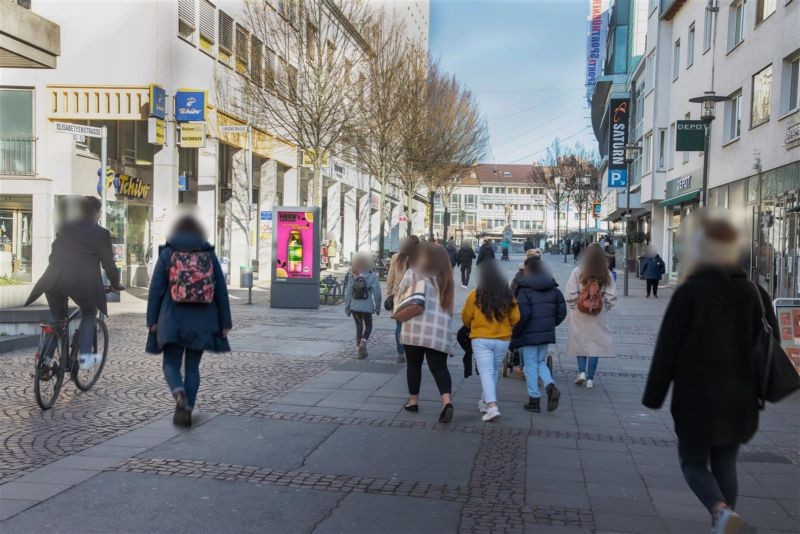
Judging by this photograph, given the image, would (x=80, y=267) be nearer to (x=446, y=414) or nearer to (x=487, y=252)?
(x=446, y=414)

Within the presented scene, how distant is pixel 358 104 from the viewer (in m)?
24.3

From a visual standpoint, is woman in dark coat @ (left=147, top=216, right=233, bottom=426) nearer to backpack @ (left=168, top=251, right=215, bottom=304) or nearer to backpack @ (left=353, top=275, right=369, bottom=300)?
backpack @ (left=168, top=251, right=215, bottom=304)

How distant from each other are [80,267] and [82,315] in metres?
0.51

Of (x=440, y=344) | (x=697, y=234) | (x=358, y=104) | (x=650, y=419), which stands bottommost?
(x=650, y=419)

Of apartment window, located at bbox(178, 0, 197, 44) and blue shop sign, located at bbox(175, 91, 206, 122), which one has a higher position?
apartment window, located at bbox(178, 0, 197, 44)

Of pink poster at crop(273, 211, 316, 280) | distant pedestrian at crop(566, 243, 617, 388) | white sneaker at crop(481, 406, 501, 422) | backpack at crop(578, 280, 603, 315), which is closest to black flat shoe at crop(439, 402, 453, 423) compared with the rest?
white sneaker at crop(481, 406, 501, 422)

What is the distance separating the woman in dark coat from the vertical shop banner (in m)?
34.0

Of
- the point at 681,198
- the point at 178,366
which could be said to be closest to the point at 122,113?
the point at 178,366

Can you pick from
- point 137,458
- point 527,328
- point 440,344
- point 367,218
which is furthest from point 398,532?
point 367,218

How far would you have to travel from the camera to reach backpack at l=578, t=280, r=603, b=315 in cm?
858

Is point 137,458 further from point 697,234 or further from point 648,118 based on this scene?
point 648,118

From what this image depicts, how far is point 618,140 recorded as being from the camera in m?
37.6

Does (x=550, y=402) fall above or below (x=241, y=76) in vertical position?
below

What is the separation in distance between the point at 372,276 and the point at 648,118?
90.3 ft
